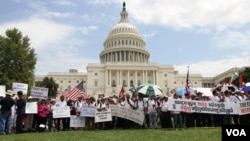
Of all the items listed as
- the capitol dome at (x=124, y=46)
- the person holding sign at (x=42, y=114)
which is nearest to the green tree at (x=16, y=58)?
the person holding sign at (x=42, y=114)

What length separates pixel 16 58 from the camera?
39.1m

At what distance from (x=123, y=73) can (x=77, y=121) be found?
86.1 metres

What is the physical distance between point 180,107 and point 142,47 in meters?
107

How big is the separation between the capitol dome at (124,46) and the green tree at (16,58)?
69.7 metres

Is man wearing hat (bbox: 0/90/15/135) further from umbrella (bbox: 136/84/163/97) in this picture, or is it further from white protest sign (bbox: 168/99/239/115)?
umbrella (bbox: 136/84/163/97)

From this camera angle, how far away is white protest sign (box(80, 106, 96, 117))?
48.6ft

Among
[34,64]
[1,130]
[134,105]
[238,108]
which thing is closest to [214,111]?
[238,108]

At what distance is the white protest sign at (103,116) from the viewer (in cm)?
1452

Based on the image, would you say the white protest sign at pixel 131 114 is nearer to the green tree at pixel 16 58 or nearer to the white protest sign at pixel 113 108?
the white protest sign at pixel 113 108

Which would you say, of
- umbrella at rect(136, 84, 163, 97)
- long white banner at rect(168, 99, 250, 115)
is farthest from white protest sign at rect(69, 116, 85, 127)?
umbrella at rect(136, 84, 163, 97)

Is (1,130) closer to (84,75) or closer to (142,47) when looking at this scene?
(84,75)

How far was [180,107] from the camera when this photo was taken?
13.9m

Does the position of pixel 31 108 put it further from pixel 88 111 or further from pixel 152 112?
pixel 152 112

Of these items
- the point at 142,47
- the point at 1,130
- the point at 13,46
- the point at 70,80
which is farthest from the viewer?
the point at 142,47
